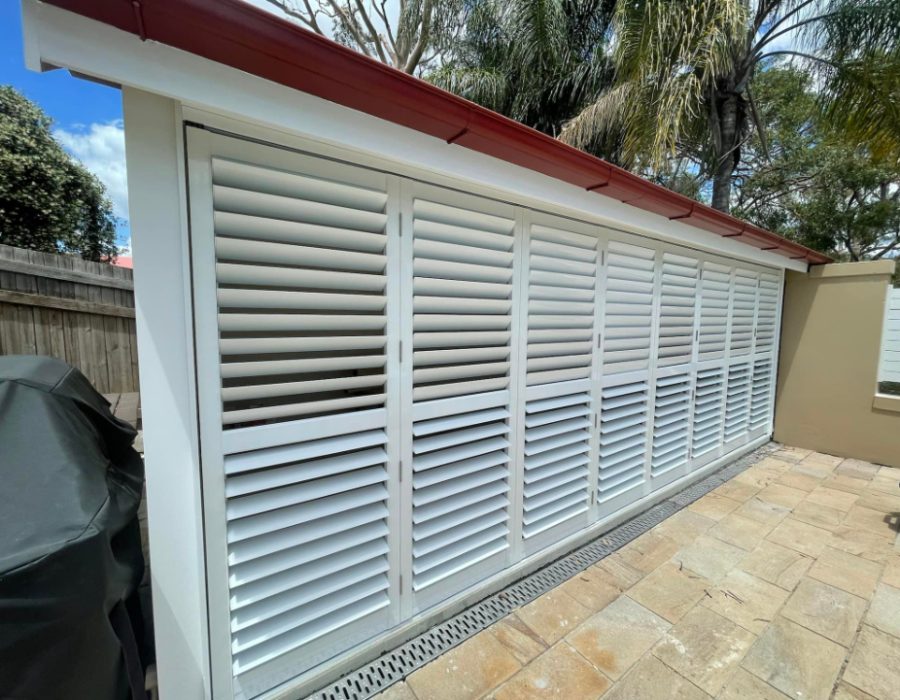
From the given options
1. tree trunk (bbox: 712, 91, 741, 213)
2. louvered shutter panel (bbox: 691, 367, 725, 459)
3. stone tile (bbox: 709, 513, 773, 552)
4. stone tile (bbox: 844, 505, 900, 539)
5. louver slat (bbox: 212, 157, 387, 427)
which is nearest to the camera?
louver slat (bbox: 212, 157, 387, 427)

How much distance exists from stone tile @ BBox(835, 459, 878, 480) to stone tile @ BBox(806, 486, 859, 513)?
735mm

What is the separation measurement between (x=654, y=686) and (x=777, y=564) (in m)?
1.73

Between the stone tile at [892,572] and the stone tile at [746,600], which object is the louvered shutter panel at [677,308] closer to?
the stone tile at [746,600]

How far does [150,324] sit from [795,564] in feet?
14.1

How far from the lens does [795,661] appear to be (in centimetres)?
209

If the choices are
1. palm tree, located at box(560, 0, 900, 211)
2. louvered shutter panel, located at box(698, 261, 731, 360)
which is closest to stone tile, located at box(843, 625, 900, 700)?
louvered shutter panel, located at box(698, 261, 731, 360)

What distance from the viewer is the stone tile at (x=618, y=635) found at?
205cm

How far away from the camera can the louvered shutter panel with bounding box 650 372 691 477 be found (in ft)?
11.8

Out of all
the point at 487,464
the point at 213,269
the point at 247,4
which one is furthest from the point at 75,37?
the point at 487,464

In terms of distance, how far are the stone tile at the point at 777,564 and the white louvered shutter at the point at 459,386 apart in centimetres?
194

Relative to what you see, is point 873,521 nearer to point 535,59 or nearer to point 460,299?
point 460,299

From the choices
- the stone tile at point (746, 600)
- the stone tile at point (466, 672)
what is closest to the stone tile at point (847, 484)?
the stone tile at point (746, 600)

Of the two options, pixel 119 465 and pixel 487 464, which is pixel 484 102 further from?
pixel 119 465

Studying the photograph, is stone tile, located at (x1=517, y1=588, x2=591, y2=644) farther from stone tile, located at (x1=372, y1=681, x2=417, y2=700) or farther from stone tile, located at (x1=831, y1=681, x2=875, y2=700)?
stone tile, located at (x1=831, y1=681, x2=875, y2=700)
